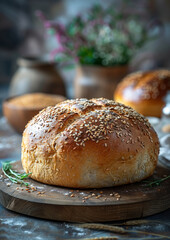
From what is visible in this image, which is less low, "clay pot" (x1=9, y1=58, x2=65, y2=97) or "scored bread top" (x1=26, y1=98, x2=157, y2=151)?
"clay pot" (x1=9, y1=58, x2=65, y2=97)

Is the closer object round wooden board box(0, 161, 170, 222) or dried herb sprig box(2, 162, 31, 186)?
round wooden board box(0, 161, 170, 222)

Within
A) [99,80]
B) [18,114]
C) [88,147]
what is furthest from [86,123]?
[99,80]

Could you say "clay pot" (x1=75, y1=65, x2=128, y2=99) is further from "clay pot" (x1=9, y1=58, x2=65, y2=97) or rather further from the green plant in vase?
"clay pot" (x1=9, y1=58, x2=65, y2=97)

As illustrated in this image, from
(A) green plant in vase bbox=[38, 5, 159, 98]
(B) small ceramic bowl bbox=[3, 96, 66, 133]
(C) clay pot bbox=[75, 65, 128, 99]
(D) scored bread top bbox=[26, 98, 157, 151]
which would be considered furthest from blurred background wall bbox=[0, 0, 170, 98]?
(D) scored bread top bbox=[26, 98, 157, 151]

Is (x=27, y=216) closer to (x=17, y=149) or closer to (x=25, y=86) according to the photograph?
(x=17, y=149)

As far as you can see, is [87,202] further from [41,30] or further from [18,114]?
[41,30]

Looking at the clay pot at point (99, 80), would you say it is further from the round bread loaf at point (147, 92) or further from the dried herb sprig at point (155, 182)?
the dried herb sprig at point (155, 182)

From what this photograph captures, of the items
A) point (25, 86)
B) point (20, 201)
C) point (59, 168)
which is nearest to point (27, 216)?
point (20, 201)
